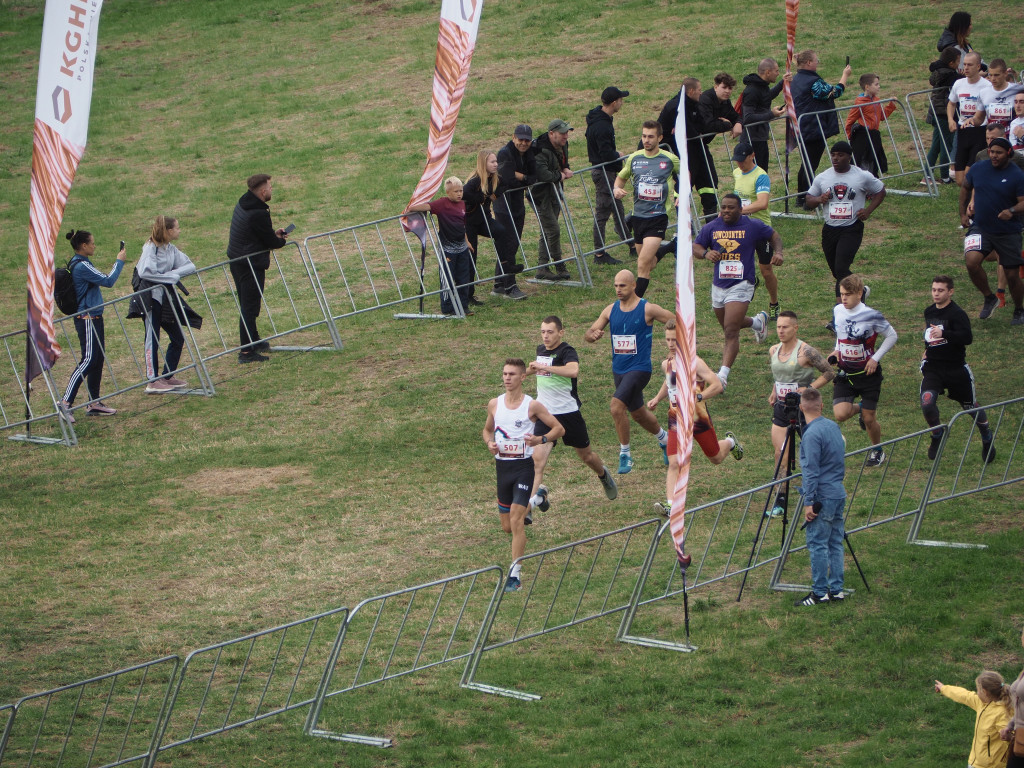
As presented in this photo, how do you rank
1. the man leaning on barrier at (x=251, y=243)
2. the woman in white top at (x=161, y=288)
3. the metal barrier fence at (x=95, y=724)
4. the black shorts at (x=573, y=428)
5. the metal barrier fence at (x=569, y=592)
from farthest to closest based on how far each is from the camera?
the man leaning on barrier at (x=251, y=243) < the woman in white top at (x=161, y=288) < the black shorts at (x=573, y=428) < the metal barrier fence at (x=569, y=592) < the metal barrier fence at (x=95, y=724)

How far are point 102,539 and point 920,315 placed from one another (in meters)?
10.5

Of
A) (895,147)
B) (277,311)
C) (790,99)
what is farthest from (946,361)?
(277,311)

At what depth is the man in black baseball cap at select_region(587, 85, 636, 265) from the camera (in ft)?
62.2

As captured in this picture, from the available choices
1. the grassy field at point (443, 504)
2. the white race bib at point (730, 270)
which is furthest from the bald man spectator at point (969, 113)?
the white race bib at point (730, 270)

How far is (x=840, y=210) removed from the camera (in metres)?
15.6

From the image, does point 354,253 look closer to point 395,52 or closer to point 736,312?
point 736,312

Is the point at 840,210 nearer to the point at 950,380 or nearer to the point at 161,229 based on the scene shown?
the point at 950,380

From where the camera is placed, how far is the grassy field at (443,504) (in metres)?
9.11

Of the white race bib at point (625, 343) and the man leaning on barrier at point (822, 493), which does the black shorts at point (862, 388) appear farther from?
the man leaning on barrier at point (822, 493)

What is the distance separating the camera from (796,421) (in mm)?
11719

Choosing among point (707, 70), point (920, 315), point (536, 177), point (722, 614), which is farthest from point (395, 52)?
point (722, 614)

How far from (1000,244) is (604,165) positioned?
19.5ft

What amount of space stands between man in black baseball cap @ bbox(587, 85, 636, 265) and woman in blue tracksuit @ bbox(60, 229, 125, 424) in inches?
284

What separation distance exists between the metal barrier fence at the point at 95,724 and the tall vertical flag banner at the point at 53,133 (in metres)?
5.10
